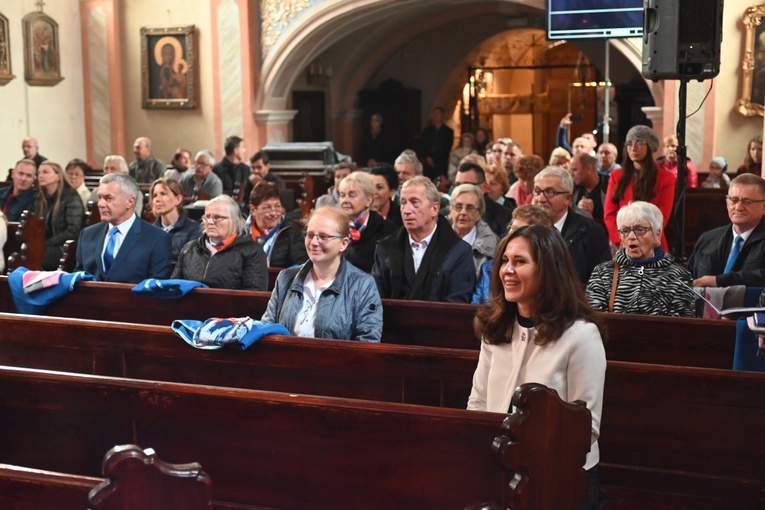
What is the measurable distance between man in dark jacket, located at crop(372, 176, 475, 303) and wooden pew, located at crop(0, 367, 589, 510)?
1.73 meters

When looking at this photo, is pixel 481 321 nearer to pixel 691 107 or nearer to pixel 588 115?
pixel 691 107

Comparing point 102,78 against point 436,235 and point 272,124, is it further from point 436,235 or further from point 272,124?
point 436,235

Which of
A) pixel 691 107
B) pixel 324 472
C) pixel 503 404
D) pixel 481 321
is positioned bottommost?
pixel 324 472

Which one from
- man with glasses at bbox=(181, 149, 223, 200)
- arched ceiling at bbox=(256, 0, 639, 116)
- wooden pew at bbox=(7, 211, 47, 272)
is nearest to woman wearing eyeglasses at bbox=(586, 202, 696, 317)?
wooden pew at bbox=(7, 211, 47, 272)

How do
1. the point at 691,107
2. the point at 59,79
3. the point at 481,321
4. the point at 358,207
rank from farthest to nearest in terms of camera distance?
the point at 59,79 → the point at 691,107 → the point at 358,207 → the point at 481,321

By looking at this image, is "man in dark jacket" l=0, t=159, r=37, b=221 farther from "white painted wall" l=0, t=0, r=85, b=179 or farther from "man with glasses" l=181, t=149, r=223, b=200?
"white painted wall" l=0, t=0, r=85, b=179

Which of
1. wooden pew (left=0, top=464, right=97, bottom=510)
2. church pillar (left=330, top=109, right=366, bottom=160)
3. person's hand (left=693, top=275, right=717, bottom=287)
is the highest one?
church pillar (left=330, top=109, right=366, bottom=160)

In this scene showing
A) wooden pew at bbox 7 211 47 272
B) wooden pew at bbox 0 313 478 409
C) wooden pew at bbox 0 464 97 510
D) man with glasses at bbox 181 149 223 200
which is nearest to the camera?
wooden pew at bbox 0 464 97 510

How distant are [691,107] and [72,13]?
25.4ft

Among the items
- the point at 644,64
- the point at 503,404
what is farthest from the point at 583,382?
the point at 644,64

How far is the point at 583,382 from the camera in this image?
250 centimetres

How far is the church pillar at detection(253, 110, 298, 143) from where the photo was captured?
1256cm

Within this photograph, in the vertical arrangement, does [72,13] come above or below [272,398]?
above

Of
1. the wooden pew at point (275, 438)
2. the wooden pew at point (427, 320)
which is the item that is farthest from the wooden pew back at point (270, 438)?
the wooden pew at point (427, 320)
